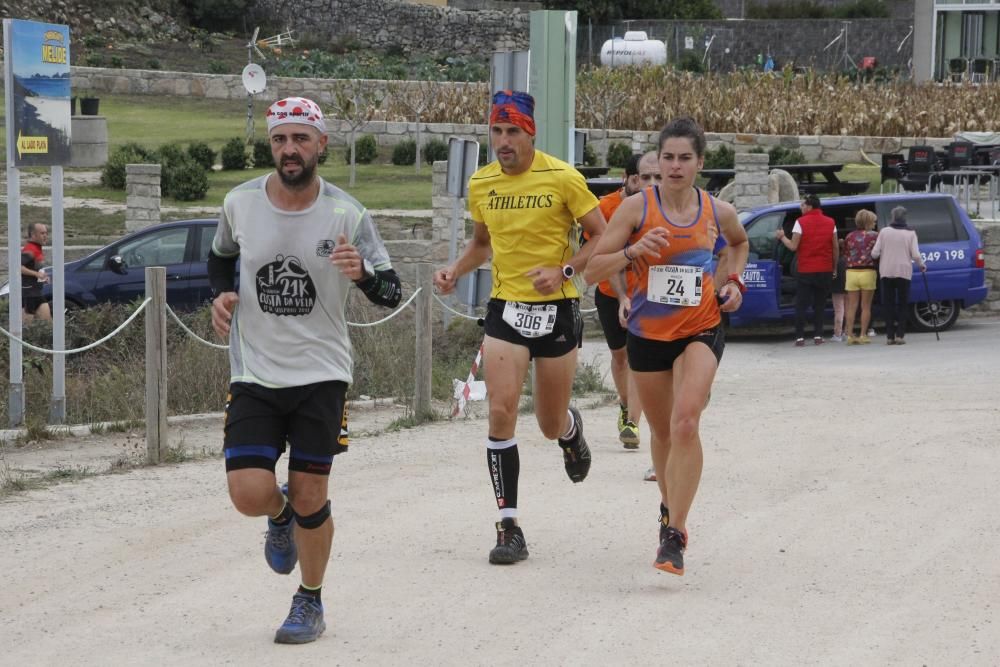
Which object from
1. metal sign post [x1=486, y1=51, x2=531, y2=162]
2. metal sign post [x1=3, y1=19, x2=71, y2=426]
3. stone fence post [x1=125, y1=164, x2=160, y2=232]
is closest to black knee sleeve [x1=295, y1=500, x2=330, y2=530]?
metal sign post [x1=3, y1=19, x2=71, y2=426]

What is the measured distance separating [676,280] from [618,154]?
27044 mm

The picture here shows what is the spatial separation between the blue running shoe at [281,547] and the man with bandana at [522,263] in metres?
1.37

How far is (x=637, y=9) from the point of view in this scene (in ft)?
214

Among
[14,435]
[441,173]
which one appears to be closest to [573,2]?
[441,173]

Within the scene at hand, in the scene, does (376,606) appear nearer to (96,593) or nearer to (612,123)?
(96,593)

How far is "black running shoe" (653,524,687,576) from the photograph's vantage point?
6.48 metres

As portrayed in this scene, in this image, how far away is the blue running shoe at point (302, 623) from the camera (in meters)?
5.71

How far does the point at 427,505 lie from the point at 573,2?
55551mm

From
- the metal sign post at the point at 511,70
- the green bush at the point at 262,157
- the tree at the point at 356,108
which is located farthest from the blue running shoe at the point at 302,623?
the green bush at the point at 262,157

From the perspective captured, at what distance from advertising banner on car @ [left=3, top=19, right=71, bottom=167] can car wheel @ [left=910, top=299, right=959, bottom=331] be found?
12.0m

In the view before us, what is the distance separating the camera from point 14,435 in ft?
36.1

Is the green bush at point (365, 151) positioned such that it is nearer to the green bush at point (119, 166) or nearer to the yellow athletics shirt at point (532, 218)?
the green bush at point (119, 166)

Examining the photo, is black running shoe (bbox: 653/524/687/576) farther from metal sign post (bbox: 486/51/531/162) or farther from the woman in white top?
the woman in white top

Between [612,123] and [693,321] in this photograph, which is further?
[612,123]
